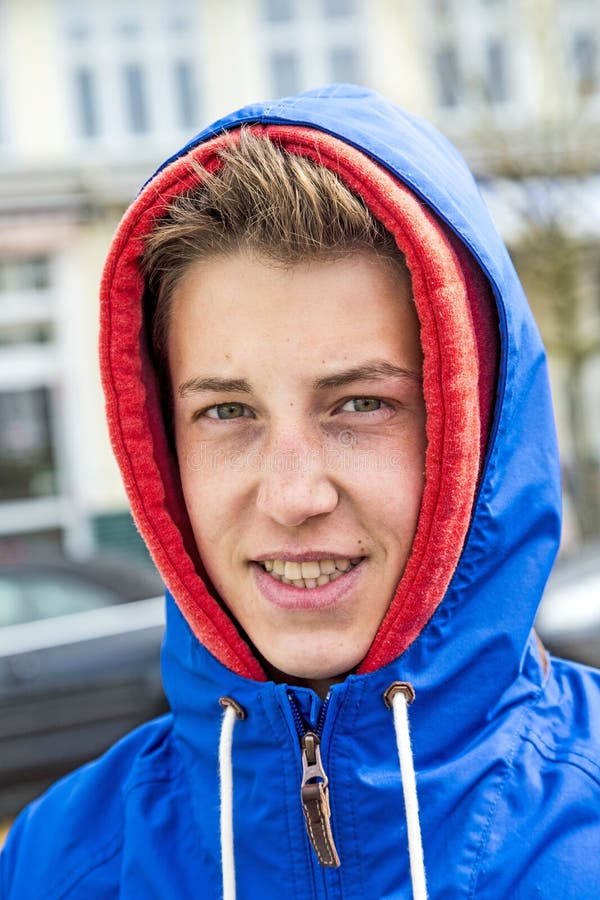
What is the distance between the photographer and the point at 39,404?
11578 mm

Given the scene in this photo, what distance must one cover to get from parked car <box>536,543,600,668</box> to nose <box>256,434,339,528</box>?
3.80 metres

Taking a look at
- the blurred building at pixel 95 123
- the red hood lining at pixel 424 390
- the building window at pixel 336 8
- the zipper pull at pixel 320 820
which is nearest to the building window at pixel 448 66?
the blurred building at pixel 95 123

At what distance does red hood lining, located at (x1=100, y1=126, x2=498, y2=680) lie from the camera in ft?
4.53

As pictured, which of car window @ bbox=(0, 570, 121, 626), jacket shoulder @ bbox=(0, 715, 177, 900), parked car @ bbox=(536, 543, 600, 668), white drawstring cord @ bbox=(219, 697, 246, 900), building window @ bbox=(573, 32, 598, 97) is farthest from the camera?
building window @ bbox=(573, 32, 598, 97)

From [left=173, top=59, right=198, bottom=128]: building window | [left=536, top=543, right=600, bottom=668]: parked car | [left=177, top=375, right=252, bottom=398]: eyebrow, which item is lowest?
[left=536, top=543, right=600, bottom=668]: parked car

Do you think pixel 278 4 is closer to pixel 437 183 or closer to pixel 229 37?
pixel 229 37

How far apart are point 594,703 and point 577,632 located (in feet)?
12.2

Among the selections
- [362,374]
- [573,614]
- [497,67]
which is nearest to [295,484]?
[362,374]

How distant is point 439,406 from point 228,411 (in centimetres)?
33

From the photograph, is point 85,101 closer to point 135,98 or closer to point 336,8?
point 135,98

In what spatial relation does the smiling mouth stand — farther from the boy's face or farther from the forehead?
the forehead

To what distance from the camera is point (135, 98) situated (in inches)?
456

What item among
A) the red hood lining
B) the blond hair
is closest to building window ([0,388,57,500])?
the red hood lining

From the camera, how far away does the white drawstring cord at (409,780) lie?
4.24 ft
